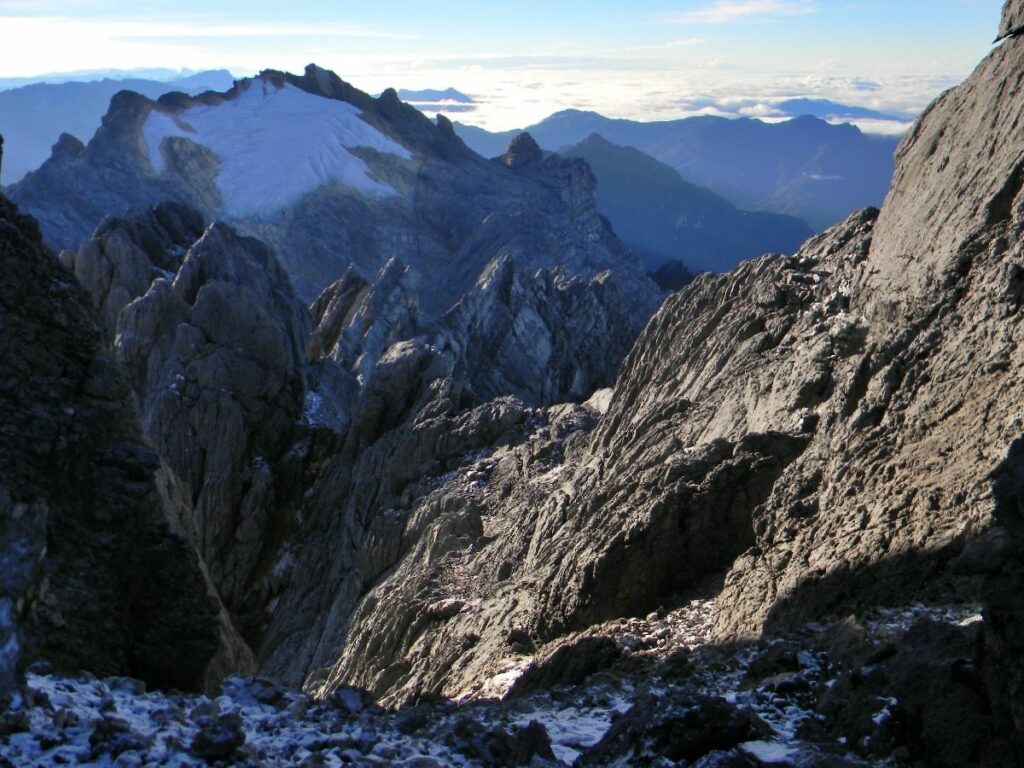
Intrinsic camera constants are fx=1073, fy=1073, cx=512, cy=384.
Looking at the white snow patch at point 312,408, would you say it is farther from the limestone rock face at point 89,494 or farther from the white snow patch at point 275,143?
the white snow patch at point 275,143

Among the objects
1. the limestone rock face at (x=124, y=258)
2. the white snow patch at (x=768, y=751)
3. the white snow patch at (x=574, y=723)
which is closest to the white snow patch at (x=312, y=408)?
the limestone rock face at (x=124, y=258)

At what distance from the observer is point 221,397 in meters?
34.1

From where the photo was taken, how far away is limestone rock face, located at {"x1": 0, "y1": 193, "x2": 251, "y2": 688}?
10.7 meters

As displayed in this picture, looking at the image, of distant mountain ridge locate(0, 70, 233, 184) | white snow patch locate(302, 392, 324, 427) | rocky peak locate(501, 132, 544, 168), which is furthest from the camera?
distant mountain ridge locate(0, 70, 233, 184)

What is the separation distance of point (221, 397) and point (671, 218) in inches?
4700

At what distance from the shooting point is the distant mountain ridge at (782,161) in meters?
155

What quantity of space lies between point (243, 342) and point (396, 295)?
2062 cm

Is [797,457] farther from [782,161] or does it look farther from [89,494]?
[782,161]

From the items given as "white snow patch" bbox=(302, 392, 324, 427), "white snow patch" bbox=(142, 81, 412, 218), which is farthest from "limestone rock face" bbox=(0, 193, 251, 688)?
A: "white snow patch" bbox=(142, 81, 412, 218)

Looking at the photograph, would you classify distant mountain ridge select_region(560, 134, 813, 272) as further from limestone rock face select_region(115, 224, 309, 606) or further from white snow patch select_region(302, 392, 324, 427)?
limestone rock face select_region(115, 224, 309, 606)

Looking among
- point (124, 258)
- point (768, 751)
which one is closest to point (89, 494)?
point (768, 751)

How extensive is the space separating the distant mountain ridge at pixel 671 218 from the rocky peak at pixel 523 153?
21.0 metres

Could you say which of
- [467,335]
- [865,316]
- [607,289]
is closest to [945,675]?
[865,316]

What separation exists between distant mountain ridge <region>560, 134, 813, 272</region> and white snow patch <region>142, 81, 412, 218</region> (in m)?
37.4
